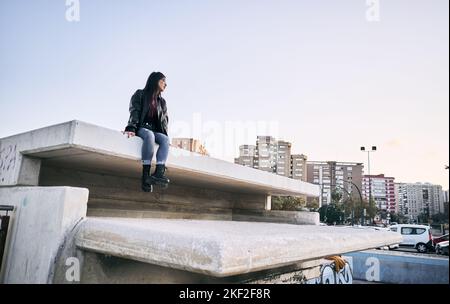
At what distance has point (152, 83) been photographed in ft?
13.0

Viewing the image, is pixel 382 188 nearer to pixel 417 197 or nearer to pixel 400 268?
pixel 417 197

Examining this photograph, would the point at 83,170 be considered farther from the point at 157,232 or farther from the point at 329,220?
the point at 329,220

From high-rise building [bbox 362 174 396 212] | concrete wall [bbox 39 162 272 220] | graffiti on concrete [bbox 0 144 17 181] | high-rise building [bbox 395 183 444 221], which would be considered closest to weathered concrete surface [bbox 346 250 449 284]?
concrete wall [bbox 39 162 272 220]

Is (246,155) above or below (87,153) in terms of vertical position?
above

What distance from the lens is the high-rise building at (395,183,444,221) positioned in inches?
5719

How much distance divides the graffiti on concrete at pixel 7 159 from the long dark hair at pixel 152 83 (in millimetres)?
1670

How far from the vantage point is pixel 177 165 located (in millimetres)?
3818

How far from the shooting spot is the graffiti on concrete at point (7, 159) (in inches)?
135

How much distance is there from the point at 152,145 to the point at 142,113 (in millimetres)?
565

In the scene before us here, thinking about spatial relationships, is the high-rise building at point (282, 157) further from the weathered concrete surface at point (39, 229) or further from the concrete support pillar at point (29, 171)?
the weathered concrete surface at point (39, 229)

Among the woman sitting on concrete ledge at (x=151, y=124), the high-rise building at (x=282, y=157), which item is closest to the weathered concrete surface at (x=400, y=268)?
the woman sitting on concrete ledge at (x=151, y=124)

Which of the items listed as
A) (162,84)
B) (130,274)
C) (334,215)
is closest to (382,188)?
(334,215)
